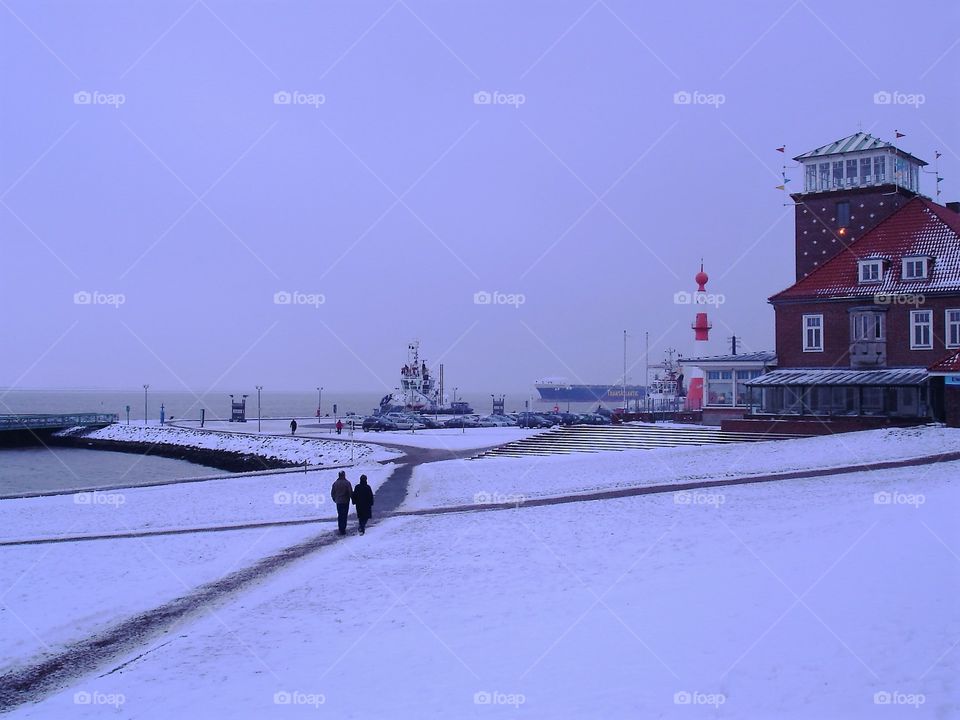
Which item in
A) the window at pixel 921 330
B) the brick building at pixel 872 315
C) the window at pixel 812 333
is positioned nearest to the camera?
the brick building at pixel 872 315

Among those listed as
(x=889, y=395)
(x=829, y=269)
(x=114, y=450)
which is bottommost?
(x=114, y=450)

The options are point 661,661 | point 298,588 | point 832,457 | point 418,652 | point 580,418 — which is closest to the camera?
point 661,661

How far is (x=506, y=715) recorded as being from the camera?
10.5 metres

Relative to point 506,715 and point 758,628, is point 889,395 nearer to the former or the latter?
point 758,628

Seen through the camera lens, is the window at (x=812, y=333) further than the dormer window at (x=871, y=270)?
Yes

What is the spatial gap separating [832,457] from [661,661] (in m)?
20.1

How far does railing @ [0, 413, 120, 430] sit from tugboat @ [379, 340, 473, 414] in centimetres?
3111

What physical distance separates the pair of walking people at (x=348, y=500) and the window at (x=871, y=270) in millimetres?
28712

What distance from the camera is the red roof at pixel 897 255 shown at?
38750 mm

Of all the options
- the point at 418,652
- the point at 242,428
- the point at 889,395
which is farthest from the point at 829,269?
the point at 242,428

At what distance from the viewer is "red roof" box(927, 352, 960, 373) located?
1307 inches

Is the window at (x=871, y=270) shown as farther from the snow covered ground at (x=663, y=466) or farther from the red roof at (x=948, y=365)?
the snow covered ground at (x=663, y=466)

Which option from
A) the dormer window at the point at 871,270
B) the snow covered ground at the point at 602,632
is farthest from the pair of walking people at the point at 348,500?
the dormer window at the point at 871,270

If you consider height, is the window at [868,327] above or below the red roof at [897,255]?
below
